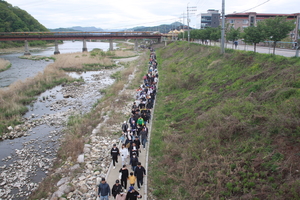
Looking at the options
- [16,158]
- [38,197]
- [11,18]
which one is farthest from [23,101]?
[11,18]

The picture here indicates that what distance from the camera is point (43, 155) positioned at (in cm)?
1456

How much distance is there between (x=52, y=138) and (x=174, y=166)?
10.3 meters

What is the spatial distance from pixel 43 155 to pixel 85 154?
11.2 ft

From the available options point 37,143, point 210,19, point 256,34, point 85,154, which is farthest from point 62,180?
point 210,19

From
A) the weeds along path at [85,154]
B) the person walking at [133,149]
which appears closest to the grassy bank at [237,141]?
the person walking at [133,149]

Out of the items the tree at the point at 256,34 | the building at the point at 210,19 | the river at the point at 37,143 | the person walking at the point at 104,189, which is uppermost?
the building at the point at 210,19

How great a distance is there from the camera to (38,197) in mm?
10008

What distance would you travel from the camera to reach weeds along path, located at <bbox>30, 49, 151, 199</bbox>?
33.4ft

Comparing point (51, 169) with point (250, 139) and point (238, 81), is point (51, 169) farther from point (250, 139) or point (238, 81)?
point (238, 81)

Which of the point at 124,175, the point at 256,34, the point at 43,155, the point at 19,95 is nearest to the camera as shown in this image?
the point at 124,175

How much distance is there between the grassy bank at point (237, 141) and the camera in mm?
8453

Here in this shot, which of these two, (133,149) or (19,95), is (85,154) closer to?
(133,149)

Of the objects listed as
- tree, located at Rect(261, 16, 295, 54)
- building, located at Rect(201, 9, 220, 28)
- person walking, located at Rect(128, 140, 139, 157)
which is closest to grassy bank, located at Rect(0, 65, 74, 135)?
person walking, located at Rect(128, 140, 139, 157)

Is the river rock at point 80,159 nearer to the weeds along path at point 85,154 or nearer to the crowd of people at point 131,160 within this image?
the weeds along path at point 85,154
